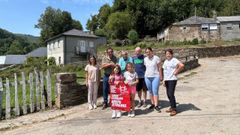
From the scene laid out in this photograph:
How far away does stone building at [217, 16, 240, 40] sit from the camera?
54188mm

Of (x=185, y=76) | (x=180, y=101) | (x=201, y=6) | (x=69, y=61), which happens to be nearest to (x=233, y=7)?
(x=201, y=6)

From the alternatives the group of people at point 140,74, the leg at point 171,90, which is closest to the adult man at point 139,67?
the group of people at point 140,74

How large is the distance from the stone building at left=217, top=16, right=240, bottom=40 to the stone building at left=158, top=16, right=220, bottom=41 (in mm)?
878

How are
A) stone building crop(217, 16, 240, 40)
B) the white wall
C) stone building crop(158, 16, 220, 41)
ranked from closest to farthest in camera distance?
stone building crop(217, 16, 240, 40), stone building crop(158, 16, 220, 41), the white wall

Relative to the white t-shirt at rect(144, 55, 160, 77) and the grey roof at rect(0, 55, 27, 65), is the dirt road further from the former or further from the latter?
the grey roof at rect(0, 55, 27, 65)

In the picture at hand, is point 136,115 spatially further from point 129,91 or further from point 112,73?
point 112,73

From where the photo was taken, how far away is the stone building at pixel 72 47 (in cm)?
5725

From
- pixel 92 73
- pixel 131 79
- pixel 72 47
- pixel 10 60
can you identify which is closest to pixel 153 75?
pixel 131 79

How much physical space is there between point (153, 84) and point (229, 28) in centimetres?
4921

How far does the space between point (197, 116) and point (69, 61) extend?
165 ft

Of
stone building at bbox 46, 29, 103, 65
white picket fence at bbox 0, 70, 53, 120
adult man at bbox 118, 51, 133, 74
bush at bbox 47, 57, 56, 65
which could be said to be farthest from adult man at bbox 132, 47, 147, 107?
bush at bbox 47, 57, 56, 65

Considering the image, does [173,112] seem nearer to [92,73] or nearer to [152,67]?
[152,67]

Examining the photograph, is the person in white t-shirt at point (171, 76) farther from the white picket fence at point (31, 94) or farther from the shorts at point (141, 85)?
the white picket fence at point (31, 94)

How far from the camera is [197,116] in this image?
8.29m
